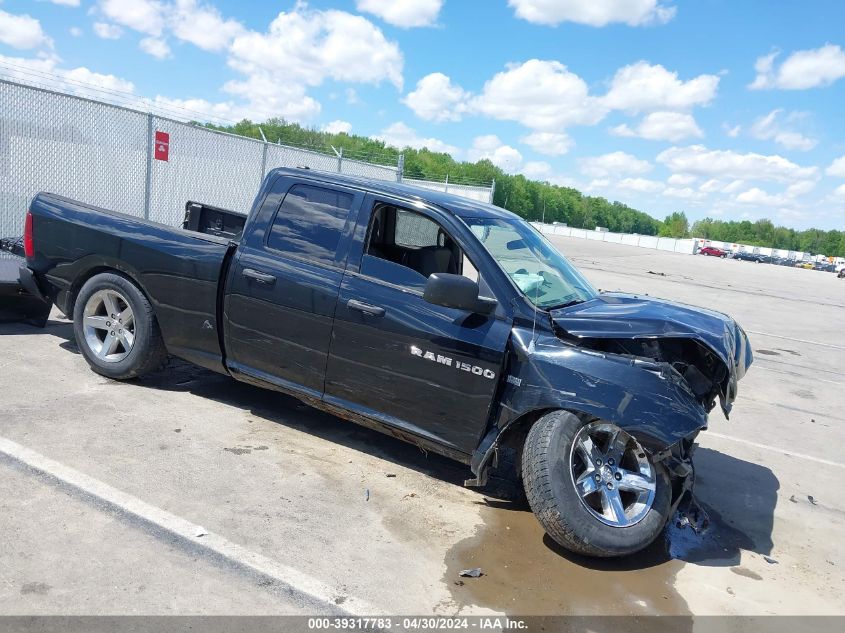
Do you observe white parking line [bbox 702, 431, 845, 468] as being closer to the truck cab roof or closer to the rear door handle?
the truck cab roof

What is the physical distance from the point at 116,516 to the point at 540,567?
89.4 inches

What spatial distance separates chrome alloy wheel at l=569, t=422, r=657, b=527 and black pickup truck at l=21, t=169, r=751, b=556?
0.01 metres

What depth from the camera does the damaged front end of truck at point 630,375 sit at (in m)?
3.62

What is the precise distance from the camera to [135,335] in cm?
528

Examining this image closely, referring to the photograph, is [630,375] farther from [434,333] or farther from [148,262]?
[148,262]

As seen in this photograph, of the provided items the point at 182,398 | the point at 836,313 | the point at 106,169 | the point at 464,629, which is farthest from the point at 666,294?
the point at 464,629

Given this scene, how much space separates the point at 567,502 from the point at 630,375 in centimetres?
78

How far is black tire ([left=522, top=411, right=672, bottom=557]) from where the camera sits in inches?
143

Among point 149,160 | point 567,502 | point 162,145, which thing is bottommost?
point 567,502

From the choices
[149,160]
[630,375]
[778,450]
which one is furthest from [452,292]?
[149,160]

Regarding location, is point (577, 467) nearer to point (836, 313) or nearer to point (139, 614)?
point (139, 614)

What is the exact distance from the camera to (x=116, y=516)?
3.51 meters

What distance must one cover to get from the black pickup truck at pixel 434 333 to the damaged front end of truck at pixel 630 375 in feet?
0.04

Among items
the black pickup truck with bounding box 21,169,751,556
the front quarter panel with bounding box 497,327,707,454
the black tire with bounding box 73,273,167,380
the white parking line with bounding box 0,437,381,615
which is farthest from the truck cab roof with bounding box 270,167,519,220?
the white parking line with bounding box 0,437,381,615
